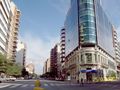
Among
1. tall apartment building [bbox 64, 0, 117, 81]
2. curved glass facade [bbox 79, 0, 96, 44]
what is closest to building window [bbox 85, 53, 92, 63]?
tall apartment building [bbox 64, 0, 117, 81]

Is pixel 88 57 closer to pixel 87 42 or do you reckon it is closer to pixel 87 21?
pixel 87 42

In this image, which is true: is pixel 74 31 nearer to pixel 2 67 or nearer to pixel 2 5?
pixel 2 5

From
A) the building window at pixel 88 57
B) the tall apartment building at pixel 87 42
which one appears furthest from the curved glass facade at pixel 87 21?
the building window at pixel 88 57

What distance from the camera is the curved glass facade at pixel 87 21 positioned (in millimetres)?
78419

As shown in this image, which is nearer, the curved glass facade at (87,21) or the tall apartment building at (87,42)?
the tall apartment building at (87,42)

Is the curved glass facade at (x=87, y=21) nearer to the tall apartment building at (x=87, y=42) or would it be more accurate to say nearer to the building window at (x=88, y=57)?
the tall apartment building at (x=87, y=42)

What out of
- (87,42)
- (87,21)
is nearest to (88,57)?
(87,42)

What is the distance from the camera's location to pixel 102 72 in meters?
66.8

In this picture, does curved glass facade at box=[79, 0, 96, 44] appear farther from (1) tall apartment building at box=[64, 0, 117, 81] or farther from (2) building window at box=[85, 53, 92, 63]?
A: (2) building window at box=[85, 53, 92, 63]

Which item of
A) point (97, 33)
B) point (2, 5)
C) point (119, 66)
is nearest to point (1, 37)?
point (2, 5)

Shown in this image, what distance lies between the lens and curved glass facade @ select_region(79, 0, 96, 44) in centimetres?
7842

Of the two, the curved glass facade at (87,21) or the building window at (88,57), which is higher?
the curved glass facade at (87,21)

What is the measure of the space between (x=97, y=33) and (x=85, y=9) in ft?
29.8

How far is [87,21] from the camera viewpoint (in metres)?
79.9
